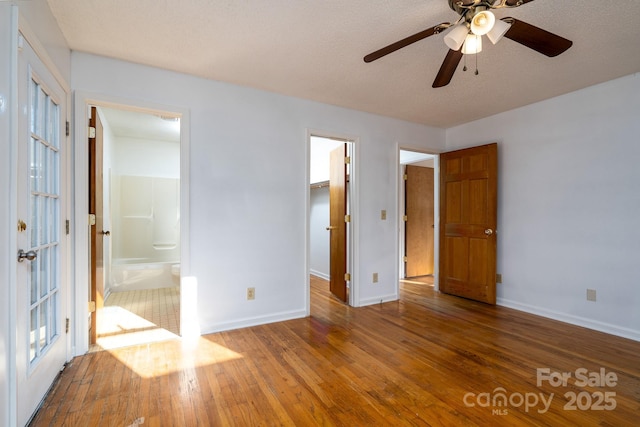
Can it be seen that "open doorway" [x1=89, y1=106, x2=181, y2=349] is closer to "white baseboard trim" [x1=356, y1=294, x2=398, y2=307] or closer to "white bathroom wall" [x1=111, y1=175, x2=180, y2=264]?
"white bathroom wall" [x1=111, y1=175, x2=180, y2=264]

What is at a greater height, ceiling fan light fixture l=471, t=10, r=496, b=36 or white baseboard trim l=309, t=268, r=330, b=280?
ceiling fan light fixture l=471, t=10, r=496, b=36

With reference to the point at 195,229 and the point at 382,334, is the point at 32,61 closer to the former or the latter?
the point at 195,229

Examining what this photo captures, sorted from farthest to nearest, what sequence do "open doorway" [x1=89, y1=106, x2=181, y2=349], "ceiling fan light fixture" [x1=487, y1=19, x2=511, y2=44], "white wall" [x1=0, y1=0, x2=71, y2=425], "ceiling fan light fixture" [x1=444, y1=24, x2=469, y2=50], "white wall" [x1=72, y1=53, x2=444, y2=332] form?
"open doorway" [x1=89, y1=106, x2=181, y2=349] → "white wall" [x1=72, y1=53, x2=444, y2=332] → "ceiling fan light fixture" [x1=444, y1=24, x2=469, y2=50] → "ceiling fan light fixture" [x1=487, y1=19, x2=511, y2=44] → "white wall" [x1=0, y1=0, x2=71, y2=425]

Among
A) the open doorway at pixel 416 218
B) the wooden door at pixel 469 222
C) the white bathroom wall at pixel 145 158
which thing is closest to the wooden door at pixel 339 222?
the wooden door at pixel 469 222

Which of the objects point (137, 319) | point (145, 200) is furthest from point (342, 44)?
point (145, 200)

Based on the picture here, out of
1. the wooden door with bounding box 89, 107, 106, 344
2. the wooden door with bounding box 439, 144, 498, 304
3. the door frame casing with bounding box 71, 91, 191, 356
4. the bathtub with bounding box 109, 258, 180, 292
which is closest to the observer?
the door frame casing with bounding box 71, 91, 191, 356

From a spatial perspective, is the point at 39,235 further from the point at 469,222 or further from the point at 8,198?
the point at 469,222

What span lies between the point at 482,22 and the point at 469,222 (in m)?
2.80

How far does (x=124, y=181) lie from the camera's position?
519 cm

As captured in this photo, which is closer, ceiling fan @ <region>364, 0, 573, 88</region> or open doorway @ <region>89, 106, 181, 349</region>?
ceiling fan @ <region>364, 0, 573, 88</region>

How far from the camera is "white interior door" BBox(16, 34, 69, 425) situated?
150 cm

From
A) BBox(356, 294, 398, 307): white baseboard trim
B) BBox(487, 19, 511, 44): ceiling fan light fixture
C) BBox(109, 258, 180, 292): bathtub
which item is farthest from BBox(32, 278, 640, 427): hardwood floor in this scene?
BBox(109, 258, 180, 292): bathtub

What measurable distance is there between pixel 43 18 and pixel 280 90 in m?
1.79

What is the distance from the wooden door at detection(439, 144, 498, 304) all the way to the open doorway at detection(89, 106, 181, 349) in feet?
11.3
